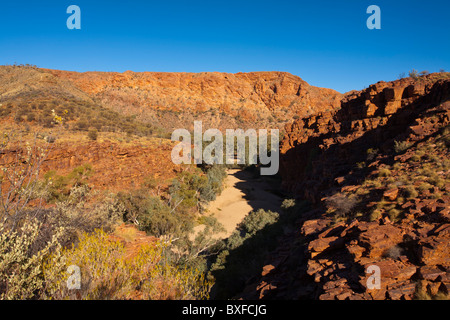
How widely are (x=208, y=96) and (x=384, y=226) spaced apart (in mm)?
62994

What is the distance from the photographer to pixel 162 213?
12273 mm

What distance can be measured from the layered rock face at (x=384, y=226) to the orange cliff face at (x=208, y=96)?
43153 mm

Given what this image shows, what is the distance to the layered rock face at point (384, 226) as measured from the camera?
4.09 meters

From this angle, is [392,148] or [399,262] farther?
[392,148]

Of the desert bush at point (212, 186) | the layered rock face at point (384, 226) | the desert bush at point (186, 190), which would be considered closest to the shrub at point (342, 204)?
the layered rock face at point (384, 226)

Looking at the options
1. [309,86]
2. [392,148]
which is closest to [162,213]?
[392,148]

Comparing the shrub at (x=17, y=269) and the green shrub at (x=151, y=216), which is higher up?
the shrub at (x=17, y=269)

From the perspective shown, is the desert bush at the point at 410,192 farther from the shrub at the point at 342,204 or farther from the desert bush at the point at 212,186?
the desert bush at the point at 212,186

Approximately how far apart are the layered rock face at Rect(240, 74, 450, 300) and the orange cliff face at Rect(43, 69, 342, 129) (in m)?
43.2

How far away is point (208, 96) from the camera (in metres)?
64.8

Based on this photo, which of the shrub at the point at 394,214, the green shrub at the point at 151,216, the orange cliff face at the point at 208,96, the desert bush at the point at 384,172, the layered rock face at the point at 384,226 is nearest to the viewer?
the layered rock face at the point at 384,226

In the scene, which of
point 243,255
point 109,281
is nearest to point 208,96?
point 243,255
